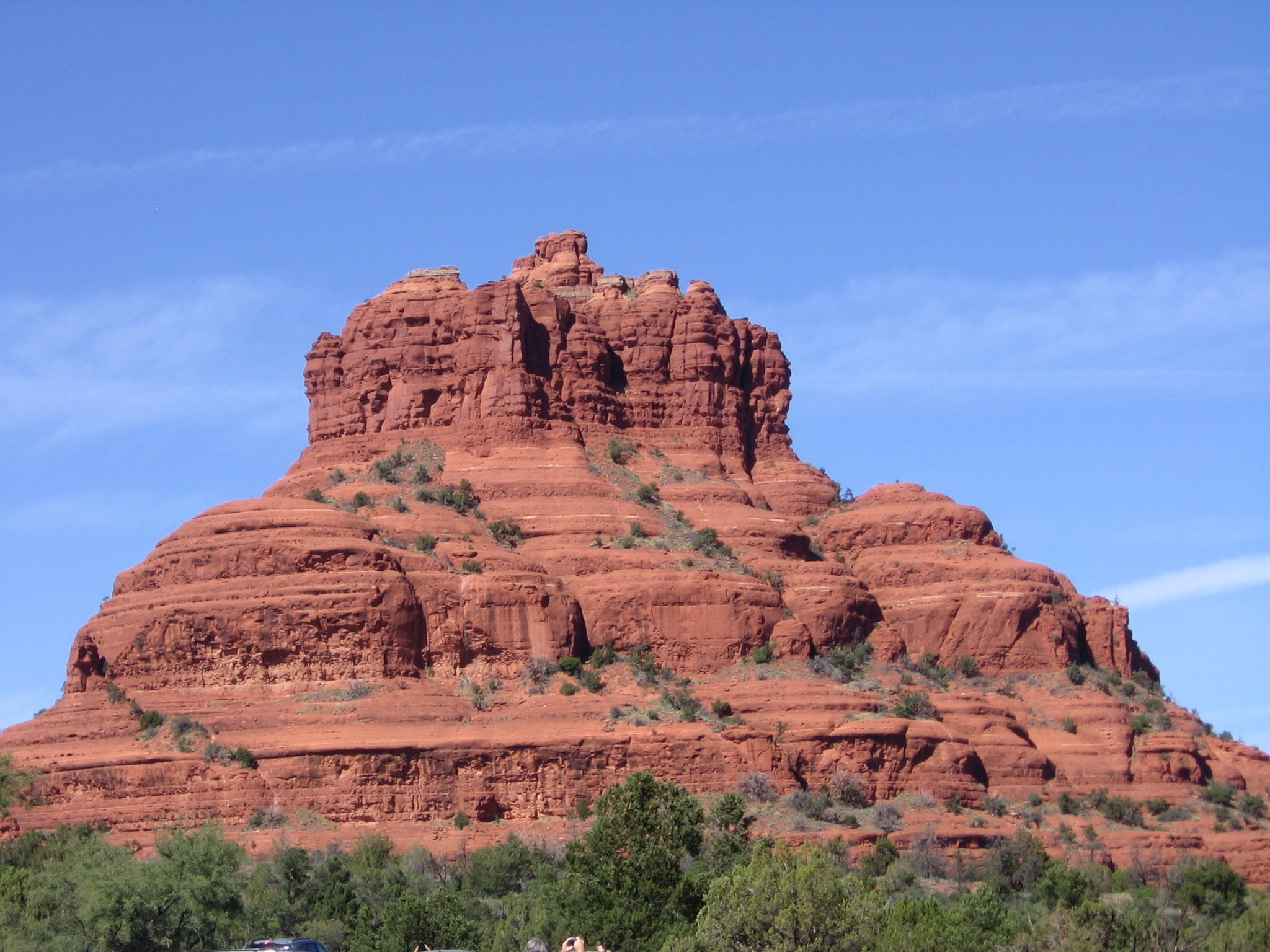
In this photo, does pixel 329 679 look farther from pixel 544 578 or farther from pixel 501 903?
pixel 501 903

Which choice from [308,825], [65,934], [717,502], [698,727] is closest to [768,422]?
[717,502]

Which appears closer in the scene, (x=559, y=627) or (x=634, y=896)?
(x=634, y=896)

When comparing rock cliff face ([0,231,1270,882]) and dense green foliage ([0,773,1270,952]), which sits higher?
rock cliff face ([0,231,1270,882])

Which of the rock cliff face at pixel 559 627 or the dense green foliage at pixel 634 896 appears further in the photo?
the rock cliff face at pixel 559 627

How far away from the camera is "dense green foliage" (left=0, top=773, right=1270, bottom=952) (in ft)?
247

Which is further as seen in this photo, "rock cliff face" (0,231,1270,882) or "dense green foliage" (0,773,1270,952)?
"rock cliff face" (0,231,1270,882)

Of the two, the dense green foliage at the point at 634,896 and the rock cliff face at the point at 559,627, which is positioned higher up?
the rock cliff face at the point at 559,627

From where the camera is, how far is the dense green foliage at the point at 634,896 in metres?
75.3

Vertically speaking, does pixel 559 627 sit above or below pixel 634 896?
above

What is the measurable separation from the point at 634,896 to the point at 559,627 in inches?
1370

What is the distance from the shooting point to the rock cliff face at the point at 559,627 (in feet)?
367

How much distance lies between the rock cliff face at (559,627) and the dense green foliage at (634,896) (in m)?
4.04

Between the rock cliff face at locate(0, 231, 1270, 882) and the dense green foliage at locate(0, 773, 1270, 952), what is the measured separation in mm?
4044

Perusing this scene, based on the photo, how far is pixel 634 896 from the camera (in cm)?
8556
